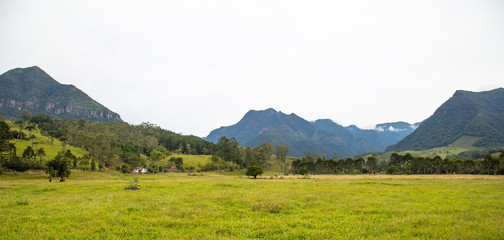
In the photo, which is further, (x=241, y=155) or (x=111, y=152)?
(x=241, y=155)

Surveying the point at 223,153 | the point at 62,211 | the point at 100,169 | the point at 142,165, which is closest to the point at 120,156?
the point at 142,165

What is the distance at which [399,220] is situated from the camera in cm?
1330

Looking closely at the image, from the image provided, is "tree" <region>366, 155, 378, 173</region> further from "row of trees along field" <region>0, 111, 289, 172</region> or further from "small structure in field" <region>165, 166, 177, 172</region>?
"small structure in field" <region>165, 166, 177, 172</region>

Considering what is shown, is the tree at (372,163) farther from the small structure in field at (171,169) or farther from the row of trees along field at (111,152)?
the small structure in field at (171,169)

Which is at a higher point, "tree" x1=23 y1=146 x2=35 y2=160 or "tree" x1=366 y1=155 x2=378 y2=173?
"tree" x1=23 y1=146 x2=35 y2=160

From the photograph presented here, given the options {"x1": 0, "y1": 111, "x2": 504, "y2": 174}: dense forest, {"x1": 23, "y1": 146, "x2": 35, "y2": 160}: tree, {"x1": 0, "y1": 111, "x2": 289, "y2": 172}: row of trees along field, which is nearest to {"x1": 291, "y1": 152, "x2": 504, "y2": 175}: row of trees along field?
{"x1": 0, "y1": 111, "x2": 504, "y2": 174}: dense forest

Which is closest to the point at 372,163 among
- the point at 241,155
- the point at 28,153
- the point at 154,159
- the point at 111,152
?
the point at 241,155

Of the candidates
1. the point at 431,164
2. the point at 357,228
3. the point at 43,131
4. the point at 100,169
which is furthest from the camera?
the point at 43,131

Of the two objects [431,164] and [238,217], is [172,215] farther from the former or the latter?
[431,164]

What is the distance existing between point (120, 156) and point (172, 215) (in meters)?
147

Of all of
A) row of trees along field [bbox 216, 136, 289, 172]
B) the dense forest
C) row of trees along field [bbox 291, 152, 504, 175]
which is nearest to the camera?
the dense forest

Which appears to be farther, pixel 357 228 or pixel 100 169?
pixel 100 169

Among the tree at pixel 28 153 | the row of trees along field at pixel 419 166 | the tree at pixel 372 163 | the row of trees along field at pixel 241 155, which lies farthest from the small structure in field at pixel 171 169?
the tree at pixel 372 163

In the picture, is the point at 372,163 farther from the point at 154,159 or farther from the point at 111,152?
the point at 111,152
